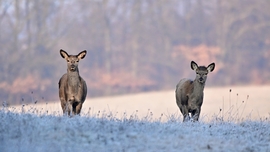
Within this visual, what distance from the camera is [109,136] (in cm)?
986

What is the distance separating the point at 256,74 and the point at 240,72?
171cm

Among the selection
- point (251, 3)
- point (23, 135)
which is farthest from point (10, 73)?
point (23, 135)

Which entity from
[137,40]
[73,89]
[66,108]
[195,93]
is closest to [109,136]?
[66,108]

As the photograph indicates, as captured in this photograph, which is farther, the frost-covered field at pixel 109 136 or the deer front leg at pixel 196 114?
the deer front leg at pixel 196 114

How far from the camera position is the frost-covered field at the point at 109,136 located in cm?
936

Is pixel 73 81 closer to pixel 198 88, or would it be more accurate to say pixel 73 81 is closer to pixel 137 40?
pixel 198 88

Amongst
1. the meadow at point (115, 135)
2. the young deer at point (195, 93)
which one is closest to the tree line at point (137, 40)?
the young deer at point (195, 93)

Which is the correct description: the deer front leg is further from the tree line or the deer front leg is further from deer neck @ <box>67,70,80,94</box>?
the tree line

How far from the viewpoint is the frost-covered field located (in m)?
9.36

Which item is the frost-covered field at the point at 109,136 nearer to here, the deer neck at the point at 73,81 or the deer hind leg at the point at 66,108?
the deer hind leg at the point at 66,108

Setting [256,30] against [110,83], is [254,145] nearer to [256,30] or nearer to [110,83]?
[110,83]

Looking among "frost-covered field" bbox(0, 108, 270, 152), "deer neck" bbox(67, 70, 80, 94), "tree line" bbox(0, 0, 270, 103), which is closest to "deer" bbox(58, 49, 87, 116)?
"deer neck" bbox(67, 70, 80, 94)

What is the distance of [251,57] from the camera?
62.0m

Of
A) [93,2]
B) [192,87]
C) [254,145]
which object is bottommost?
[254,145]
